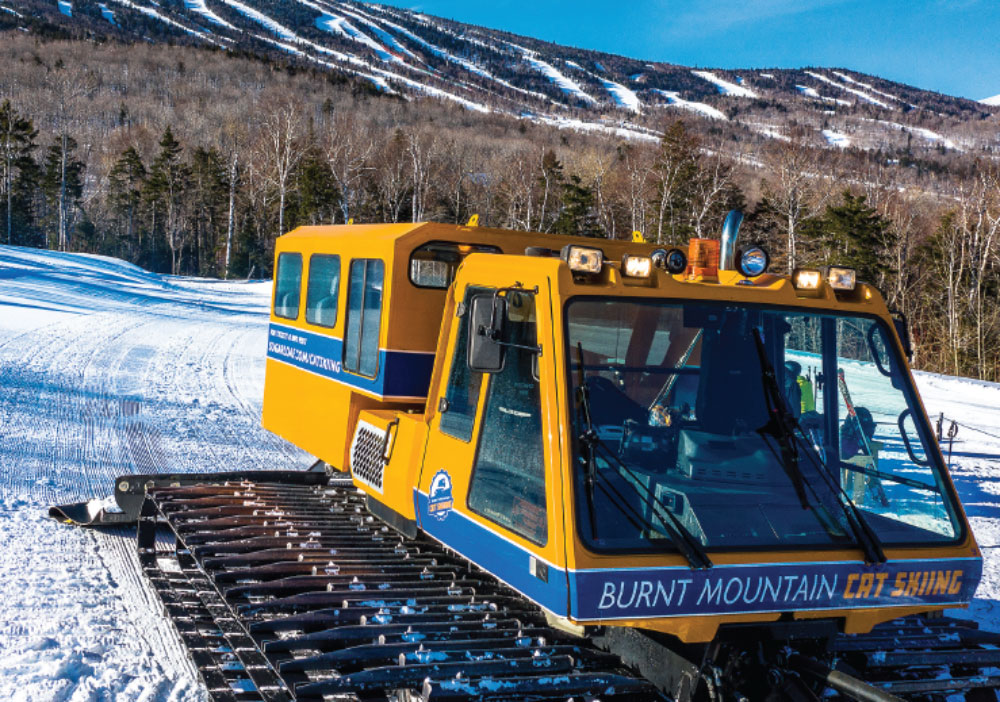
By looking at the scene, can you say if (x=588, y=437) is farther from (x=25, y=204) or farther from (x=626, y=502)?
(x=25, y=204)

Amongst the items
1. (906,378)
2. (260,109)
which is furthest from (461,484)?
(260,109)

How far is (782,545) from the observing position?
360 centimetres

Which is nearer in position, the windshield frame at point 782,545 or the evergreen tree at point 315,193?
the windshield frame at point 782,545

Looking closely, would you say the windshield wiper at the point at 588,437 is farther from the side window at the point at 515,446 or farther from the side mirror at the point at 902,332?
the side mirror at the point at 902,332

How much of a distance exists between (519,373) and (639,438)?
592 mm

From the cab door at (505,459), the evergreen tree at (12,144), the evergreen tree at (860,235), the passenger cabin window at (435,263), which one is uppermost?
the evergreen tree at (12,144)

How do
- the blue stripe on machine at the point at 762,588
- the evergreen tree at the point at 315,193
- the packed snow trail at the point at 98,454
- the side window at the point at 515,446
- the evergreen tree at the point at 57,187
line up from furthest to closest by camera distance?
the evergreen tree at the point at 57,187
the evergreen tree at the point at 315,193
the packed snow trail at the point at 98,454
the side window at the point at 515,446
the blue stripe on machine at the point at 762,588

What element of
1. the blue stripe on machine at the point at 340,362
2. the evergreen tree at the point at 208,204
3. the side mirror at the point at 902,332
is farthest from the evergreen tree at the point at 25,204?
the side mirror at the point at 902,332

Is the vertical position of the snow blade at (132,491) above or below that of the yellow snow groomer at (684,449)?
below

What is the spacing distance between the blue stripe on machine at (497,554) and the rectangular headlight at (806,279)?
5.91 ft

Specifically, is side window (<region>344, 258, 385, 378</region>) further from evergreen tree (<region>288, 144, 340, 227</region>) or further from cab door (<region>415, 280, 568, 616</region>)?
evergreen tree (<region>288, 144, 340, 227</region>)

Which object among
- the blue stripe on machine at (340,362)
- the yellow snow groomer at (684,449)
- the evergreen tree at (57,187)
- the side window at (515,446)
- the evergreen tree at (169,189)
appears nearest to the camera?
the yellow snow groomer at (684,449)

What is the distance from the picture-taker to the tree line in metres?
39.3

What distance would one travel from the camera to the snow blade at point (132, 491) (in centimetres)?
671
